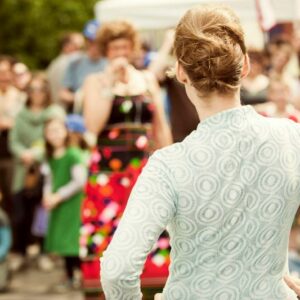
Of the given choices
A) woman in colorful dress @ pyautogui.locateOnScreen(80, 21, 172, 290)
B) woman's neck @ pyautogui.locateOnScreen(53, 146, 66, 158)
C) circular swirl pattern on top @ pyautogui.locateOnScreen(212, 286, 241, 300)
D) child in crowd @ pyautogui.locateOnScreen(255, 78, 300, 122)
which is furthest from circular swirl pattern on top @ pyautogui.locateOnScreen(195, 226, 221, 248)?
woman's neck @ pyautogui.locateOnScreen(53, 146, 66, 158)

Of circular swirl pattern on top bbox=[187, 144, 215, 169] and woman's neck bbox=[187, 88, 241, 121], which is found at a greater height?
woman's neck bbox=[187, 88, 241, 121]

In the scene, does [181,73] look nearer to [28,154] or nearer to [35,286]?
[35,286]

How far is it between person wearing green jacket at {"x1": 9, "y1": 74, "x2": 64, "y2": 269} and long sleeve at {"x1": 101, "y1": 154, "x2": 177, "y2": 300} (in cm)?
672

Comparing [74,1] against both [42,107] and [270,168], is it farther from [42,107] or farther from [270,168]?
[270,168]

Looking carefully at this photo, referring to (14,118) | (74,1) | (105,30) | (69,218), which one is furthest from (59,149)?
(74,1)

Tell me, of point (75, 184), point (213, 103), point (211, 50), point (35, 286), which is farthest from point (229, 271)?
point (35, 286)

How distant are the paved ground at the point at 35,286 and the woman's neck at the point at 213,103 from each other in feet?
17.7

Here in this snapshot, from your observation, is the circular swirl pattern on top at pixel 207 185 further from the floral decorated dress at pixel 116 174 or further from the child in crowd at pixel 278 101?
the child in crowd at pixel 278 101

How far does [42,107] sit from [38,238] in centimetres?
115

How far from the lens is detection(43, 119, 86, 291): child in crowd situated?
8.55 m

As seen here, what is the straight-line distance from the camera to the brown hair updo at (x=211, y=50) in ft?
9.23

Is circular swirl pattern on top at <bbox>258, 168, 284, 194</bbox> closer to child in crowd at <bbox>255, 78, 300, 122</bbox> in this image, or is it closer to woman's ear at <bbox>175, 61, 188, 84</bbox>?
woman's ear at <bbox>175, 61, 188, 84</bbox>

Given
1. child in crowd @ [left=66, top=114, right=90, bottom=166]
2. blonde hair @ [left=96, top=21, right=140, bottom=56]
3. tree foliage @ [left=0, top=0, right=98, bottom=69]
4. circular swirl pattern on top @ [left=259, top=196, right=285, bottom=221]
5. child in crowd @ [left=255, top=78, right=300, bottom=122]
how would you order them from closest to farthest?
circular swirl pattern on top @ [left=259, top=196, right=285, bottom=221] → blonde hair @ [left=96, top=21, right=140, bottom=56] → child in crowd @ [left=255, top=78, right=300, bottom=122] → child in crowd @ [left=66, top=114, right=90, bottom=166] → tree foliage @ [left=0, top=0, right=98, bottom=69]

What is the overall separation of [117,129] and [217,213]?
3590 millimetres
